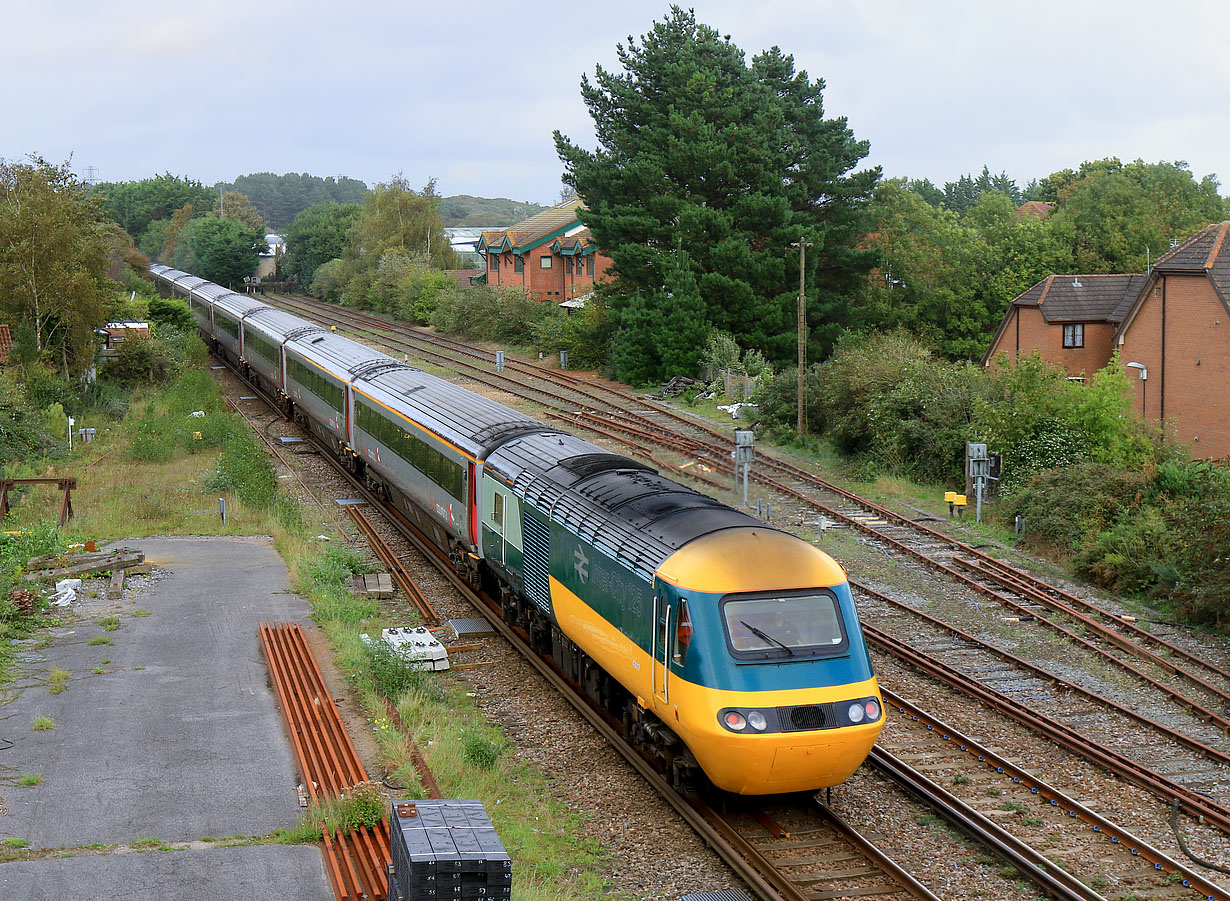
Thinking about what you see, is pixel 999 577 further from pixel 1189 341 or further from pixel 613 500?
pixel 1189 341

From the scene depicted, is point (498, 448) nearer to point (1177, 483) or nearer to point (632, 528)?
point (632, 528)

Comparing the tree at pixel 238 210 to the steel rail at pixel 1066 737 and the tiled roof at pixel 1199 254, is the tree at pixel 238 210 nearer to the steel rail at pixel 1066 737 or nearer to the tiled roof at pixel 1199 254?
the tiled roof at pixel 1199 254

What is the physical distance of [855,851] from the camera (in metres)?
10.3

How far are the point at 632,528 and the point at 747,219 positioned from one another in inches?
1268

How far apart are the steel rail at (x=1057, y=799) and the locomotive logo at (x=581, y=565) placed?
4.37 metres

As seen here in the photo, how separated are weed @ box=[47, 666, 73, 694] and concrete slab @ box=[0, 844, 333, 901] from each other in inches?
190

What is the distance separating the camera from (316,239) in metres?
93.4

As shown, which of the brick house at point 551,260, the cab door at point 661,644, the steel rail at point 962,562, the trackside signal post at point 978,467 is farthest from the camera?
the brick house at point 551,260

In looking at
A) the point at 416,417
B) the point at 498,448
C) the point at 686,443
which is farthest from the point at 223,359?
the point at 498,448

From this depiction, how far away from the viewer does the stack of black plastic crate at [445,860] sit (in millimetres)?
7840

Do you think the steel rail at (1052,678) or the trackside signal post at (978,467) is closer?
the steel rail at (1052,678)

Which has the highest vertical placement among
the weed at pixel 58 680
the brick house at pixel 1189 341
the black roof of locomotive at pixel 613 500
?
the brick house at pixel 1189 341

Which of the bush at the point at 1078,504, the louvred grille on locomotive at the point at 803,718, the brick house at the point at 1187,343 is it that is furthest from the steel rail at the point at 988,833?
the brick house at the point at 1187,343

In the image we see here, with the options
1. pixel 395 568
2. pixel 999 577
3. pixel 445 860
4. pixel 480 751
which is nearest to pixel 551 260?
pixel 395 568
